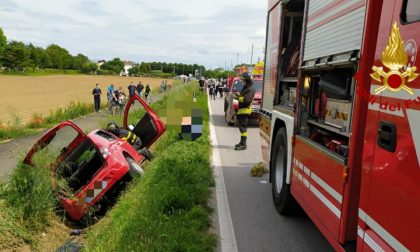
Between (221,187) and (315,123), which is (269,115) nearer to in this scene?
(221,187)

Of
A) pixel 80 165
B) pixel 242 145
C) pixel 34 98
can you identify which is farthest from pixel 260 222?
pixel 34 98

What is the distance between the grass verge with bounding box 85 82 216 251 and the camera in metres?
4.63

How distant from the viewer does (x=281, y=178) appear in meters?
5.91

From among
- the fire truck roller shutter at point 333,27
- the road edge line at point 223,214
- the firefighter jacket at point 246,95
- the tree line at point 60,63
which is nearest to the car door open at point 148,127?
the road edge line at point 223,214

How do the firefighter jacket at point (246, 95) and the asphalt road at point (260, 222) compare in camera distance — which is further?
the firefighter jacket at point (246, 95)

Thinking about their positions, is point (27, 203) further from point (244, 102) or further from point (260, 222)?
point (244, 102)

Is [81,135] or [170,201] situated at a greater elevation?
[81,135]

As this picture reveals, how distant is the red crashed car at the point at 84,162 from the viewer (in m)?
6.87

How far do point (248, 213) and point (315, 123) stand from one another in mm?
2079

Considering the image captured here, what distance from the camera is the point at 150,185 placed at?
6.79m

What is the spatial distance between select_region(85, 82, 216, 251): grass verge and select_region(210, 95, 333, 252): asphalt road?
1.30 feet

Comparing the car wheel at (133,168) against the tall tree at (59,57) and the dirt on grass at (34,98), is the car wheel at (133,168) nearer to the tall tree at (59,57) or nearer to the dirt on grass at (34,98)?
the dirt on grass at (34,98)

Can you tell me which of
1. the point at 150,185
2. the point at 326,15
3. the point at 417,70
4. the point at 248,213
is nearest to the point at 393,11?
the point at 417,70

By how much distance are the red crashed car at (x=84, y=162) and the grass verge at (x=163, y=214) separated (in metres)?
0.38
